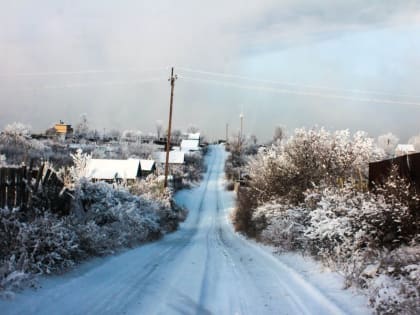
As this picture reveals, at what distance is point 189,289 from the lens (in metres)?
Answer: 9.88

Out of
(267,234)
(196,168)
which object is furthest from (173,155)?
(267,234)

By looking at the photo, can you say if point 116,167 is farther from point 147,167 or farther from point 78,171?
point 78,171

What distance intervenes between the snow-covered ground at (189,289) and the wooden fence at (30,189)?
2028 mm

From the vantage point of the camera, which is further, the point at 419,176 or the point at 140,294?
the point at 419,176

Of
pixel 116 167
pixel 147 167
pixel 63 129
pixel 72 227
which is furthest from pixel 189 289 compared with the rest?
pixel 63 129

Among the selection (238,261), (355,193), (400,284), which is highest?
(355,193)

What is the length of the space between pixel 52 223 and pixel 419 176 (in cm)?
907

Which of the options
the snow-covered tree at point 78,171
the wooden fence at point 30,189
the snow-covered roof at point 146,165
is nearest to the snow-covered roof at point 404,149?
the snow-covered tree at point 78,171

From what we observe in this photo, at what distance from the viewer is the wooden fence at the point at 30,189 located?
10.8 metres

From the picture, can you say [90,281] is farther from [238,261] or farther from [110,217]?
[110,217]

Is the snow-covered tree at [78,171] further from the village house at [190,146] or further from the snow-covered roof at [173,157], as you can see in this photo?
the village house at [190,146]

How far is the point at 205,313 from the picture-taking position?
788cm

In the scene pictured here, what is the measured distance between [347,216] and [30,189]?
25.3ft

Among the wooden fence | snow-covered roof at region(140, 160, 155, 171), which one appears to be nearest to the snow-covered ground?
the wooden fence
